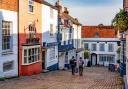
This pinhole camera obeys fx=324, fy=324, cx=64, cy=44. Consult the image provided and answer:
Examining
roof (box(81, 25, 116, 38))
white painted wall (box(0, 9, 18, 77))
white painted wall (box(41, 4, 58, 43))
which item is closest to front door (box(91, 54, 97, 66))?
roof (box(81, 25, 116, 38))

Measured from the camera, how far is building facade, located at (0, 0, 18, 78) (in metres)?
23.4

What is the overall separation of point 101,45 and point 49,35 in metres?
31.4

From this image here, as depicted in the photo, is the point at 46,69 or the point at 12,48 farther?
the point at 46,69

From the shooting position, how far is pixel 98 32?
2630 inches

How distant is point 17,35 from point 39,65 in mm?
6016

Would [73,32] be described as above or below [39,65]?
above

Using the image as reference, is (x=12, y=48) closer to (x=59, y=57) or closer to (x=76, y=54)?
(x=59, y=57)

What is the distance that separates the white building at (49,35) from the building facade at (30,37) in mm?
1456

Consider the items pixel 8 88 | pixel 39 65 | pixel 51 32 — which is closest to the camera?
pixel 8 88

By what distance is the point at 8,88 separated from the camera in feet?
59.1

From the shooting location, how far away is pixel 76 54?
5234 cm

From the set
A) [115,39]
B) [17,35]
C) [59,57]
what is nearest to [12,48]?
[17,35]

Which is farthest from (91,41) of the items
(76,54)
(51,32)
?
(51,32)

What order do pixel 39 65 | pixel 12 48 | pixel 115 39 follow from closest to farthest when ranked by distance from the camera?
1. pixel 12 48
2. pixel 39 65
3. pixel 115 39
